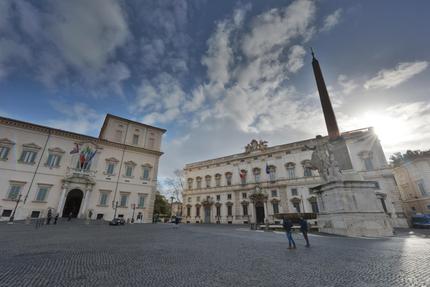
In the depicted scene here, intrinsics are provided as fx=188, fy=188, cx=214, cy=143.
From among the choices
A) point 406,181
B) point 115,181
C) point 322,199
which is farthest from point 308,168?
point 115,181

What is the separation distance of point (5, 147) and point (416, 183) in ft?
188

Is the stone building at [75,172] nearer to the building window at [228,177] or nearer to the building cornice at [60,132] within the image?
the building cornice at [60,132]

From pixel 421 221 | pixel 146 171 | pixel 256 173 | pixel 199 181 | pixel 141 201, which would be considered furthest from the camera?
pixel 199 181

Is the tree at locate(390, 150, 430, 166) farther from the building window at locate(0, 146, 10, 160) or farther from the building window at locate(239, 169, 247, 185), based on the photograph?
the building window at locate(0, 146, 10, 160)

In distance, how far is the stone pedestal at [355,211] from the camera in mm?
10977

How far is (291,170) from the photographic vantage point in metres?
33.7

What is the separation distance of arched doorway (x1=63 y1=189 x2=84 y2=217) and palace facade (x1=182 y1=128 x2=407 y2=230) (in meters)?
21.2

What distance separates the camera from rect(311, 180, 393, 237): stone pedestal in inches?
432

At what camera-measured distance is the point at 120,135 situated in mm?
30031

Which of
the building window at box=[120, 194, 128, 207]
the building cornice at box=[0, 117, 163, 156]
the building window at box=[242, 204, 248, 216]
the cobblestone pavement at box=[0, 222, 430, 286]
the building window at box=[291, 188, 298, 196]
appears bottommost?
the cobblestone pavement at box=[0, 222, 430, 286]

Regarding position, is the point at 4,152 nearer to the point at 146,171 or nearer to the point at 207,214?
the point at 146,171

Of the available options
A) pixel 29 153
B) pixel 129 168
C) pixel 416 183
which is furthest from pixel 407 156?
pixel 29 153

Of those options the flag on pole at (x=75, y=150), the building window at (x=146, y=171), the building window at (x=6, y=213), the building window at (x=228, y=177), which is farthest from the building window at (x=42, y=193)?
the building window at (x=228, y=177)

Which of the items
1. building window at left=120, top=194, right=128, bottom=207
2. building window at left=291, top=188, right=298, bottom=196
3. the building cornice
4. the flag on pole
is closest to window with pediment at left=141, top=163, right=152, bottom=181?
the building cornice
